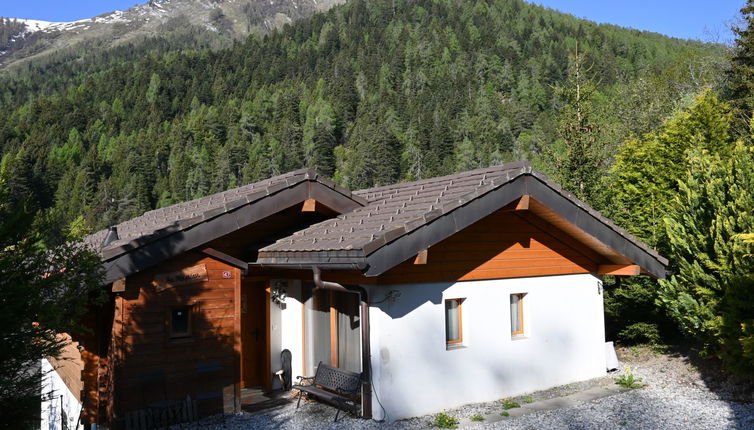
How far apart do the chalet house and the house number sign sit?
0.07 ft

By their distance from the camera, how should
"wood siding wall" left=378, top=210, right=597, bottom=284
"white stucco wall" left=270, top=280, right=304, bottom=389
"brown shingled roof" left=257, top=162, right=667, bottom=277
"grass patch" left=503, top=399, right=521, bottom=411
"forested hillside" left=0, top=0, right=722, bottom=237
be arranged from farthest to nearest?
"forested hillside" left=0, top=0, right=722, bottom=237
"white stucco wall" left=270, top=280, right=304, bottom=389
"grass patch" left=503, top=399, right=521, bottom=411
"wood siding wall" left=378, top=210, right=597, bottom=284
"brown shingled roof" left=257, top=162, right=667, bottom=277

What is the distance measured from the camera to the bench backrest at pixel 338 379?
28.1ft

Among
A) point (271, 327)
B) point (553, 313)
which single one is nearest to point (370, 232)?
point (271, 327)

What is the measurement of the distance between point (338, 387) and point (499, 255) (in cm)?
355

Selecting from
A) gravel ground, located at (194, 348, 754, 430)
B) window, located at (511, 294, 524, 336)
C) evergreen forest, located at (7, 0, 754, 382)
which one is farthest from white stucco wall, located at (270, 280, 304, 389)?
evergreen forest, located at (7, 0, 754, 382)

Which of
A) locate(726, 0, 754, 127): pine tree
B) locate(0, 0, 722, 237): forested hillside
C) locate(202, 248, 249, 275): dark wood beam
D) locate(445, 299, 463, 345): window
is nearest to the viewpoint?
locate(202, 248, 249, 275): dark wood beam

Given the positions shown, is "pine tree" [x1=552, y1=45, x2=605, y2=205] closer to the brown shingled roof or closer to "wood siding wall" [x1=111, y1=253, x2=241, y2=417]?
the brown shingled roof

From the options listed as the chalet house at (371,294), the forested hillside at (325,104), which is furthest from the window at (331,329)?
the forested hillside at (325,104)

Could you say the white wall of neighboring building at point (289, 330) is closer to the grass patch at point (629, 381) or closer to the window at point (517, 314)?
the window at point (517, 314)

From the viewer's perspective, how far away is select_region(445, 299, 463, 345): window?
951cm

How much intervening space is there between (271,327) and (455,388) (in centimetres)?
360

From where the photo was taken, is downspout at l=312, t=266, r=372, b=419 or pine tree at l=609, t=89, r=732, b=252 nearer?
downspout at l=312, t=266, r=372, b=419

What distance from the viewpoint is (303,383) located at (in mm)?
10438

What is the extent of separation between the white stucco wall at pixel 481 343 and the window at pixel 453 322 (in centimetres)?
12
